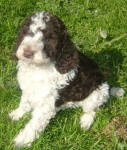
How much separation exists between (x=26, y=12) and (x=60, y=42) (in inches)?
89.9

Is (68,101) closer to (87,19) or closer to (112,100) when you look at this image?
(112,100)

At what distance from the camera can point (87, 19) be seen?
219 inches

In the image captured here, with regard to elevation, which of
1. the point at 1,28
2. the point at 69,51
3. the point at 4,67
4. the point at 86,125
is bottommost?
the point at 86,125

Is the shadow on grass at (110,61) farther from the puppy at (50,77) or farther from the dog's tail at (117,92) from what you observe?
the puppy at (50,77)

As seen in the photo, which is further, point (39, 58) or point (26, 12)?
point (26, 12)

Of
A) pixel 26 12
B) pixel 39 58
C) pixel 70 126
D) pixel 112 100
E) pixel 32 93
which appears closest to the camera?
pixel 39 58

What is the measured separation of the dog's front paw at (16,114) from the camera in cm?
413

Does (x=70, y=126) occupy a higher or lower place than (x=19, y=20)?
lower

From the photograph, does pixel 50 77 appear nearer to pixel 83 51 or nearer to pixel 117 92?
pixel 117 92

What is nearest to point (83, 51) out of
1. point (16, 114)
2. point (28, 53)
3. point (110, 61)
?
point (110, 61)

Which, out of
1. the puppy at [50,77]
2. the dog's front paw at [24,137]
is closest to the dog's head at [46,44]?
the puppy at [50,77]

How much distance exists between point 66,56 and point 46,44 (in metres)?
0.32

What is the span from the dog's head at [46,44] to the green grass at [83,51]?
3.01 ft

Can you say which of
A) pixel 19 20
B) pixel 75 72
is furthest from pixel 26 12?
pixel 75 72
